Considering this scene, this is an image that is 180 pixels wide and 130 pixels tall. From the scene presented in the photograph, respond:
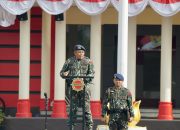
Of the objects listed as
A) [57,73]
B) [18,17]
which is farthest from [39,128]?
[18,17]

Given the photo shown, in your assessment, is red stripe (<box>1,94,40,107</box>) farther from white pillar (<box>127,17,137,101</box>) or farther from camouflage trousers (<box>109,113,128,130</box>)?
camouflage trousers (<box>109,113,128,130</box>)

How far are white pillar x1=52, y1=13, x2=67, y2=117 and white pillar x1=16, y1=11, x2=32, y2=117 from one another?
854mm

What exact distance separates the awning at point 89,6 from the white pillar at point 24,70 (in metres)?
0.78

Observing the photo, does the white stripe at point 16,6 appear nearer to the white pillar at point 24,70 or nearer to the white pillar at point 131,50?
the white pillar at point 24,70

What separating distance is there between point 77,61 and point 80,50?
324 mm

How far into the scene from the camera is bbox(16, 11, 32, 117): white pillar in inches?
774

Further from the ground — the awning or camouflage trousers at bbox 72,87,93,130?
the awning

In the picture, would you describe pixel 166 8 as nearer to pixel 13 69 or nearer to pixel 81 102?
pixel 81 102

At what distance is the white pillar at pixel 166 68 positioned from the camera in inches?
769

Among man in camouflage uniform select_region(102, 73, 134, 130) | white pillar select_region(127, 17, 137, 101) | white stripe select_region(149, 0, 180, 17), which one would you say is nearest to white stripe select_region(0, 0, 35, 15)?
white pillar select_region(127, 17, 137, 101)

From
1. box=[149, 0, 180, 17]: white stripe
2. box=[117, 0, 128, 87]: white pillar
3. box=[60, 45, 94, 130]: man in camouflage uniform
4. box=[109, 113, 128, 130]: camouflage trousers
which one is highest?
box=[149, 0, 180, 17]: white stripe

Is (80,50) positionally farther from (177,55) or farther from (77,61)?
(177,55)

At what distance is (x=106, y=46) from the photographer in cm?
2331

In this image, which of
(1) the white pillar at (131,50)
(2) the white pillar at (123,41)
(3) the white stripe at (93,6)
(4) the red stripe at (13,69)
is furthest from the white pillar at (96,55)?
(4) the red stripe at (13,69)
